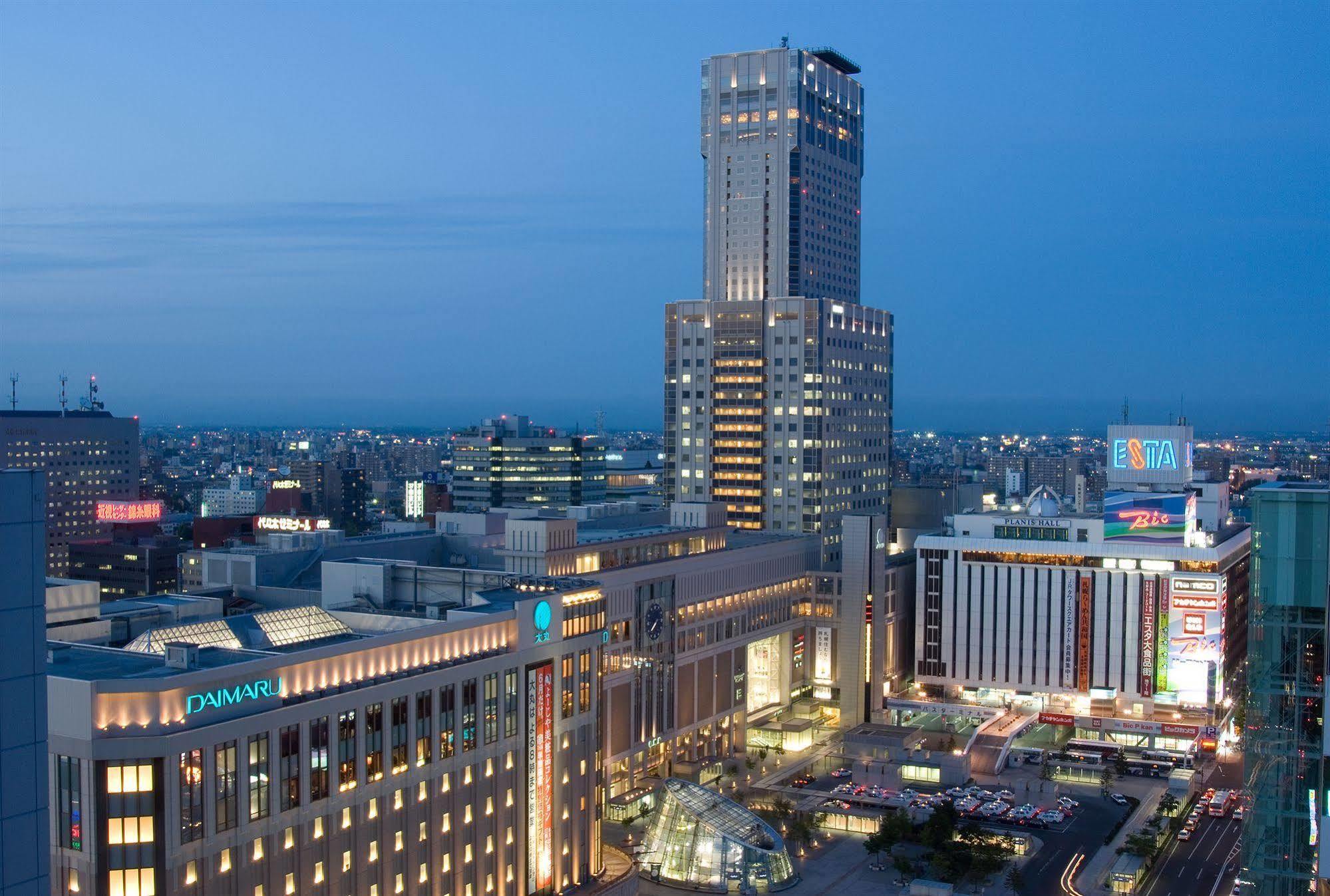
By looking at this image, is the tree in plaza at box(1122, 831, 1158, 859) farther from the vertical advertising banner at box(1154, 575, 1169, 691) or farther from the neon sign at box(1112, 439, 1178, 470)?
the neon sign at box(1112, 439, 1178, 470)

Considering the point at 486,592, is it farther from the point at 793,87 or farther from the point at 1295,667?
the point at 793,87

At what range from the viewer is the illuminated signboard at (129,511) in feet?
592

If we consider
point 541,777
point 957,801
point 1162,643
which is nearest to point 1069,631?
point 1162,643

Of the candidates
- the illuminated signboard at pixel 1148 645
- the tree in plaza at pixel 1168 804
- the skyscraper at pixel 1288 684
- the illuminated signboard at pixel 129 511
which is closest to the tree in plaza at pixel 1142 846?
the tree in plaza at pixel 1168 804

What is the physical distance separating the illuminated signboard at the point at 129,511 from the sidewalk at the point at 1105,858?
137850mm

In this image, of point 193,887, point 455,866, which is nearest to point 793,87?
point 455,866

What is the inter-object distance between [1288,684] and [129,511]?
541 feet

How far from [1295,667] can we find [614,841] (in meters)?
45.8

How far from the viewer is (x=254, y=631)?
61469 mm

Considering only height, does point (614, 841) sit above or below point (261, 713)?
below

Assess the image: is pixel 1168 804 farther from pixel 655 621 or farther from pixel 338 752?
pixel 338 752

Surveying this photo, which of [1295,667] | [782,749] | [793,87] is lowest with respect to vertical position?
[782,749]

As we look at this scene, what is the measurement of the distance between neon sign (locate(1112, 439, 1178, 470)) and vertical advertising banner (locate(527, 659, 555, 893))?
69.2 meters

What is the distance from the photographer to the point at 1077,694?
112500 millimetres
